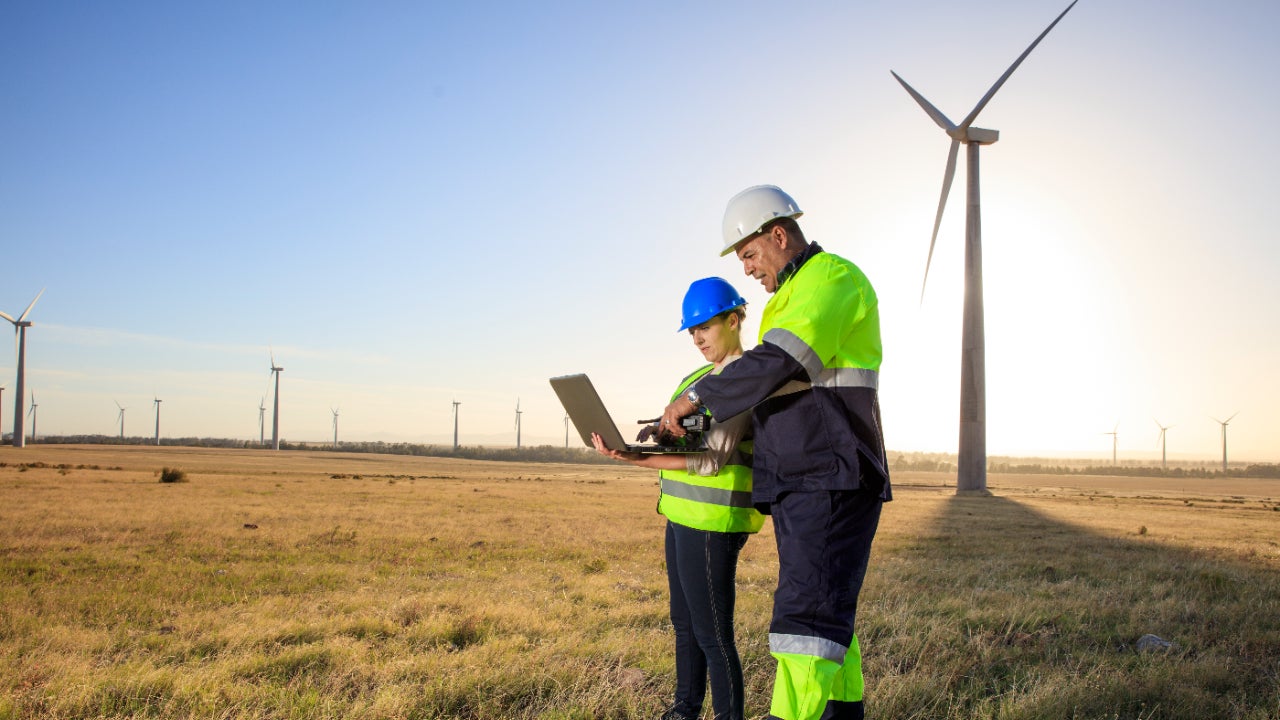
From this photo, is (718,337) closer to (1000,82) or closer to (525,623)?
(525,623)

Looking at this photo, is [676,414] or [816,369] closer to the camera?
[816,369]

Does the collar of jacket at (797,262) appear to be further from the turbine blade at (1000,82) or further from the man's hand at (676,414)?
the turbine blade at (1000,82)

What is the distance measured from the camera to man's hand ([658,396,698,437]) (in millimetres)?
3277

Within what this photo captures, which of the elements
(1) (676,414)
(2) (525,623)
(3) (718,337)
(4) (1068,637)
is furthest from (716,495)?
(4) (1068,637)

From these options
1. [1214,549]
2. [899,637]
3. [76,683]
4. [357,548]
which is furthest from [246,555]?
[1214,549]

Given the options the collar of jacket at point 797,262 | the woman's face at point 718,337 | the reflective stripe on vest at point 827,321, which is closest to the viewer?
the reflective stripe on vest at point 827,321

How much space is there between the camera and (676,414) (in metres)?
3.31

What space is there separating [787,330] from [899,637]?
4.30 meters

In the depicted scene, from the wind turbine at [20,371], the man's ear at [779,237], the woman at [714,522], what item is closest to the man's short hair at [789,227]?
the man's ear at [779,237]

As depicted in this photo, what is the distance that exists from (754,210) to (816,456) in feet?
3.70

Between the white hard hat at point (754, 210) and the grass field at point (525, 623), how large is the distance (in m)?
2.85

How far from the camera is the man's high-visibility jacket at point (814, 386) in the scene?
286 cm

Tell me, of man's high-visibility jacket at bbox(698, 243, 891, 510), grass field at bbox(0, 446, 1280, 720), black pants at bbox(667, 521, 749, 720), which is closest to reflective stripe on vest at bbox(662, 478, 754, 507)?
black pants at bbox(667, 521, 749, 720)

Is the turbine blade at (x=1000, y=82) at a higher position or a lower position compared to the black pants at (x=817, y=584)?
higher
